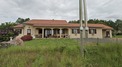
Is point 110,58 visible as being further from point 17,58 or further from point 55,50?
point 17,58

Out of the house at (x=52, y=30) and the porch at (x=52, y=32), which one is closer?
the house at (x=52, y=30)

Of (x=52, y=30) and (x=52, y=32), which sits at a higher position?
(x=52, y=30)

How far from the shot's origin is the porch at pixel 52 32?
34500 millimetres

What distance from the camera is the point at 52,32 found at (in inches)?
1359

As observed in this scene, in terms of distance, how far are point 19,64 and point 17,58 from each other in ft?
2.92

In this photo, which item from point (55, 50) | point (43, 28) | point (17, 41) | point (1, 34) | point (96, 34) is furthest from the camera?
point (96, 34)

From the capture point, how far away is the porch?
34.5m

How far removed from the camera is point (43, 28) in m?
34.2

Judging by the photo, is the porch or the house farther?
the porch

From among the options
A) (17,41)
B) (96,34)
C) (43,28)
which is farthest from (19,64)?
(96,34)

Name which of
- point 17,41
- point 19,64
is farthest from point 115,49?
point 17,41

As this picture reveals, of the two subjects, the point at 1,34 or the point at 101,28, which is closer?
the point at 1,34

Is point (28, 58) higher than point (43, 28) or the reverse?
the reverse

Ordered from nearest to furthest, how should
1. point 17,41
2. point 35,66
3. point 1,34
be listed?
point 35,66, point 17,41, point 1,34
